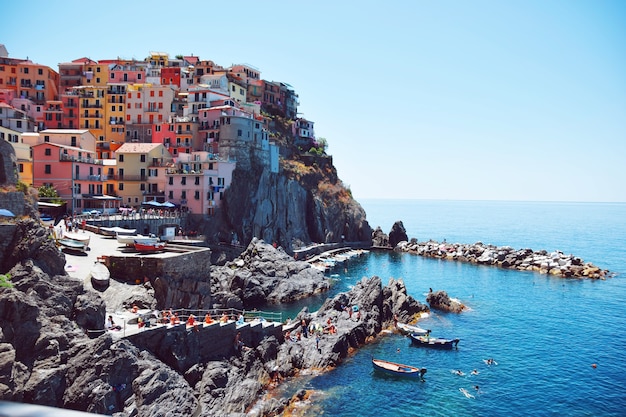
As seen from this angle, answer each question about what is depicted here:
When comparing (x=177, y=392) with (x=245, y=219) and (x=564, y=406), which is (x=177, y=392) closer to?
(x=564, y=406)

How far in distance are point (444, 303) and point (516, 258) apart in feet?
137

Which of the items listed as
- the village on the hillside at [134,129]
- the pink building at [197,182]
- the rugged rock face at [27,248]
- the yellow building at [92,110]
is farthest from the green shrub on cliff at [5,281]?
the yellow building at [92,110]

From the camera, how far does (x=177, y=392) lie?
2520 centimetres

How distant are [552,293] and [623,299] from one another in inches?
346

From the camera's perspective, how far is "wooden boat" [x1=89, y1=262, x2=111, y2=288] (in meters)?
32.1

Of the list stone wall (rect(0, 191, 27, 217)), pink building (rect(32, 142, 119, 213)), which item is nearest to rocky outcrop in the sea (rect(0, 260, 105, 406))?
stone wall (rect(0, 191, 27, 217))

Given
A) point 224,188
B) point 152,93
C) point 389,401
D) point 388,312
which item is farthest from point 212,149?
point 389,401

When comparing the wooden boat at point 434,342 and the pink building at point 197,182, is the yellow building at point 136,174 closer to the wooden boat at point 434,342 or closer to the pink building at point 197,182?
→ the pink building at point 197,182

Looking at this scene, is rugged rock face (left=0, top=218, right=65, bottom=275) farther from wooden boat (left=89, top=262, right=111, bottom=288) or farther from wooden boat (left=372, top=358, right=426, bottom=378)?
wooden boat (left=372, top=358, right=426, bottom=378)

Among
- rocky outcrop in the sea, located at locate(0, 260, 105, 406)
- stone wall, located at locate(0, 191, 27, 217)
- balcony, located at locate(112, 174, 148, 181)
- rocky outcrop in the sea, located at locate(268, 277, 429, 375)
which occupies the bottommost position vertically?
rocky outcrop in the sea, located at locate(268, 277, 429, 375)

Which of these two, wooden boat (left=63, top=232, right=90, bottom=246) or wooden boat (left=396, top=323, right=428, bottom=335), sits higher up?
wooden boat (left=63, top=232, right=90, bottom=246)

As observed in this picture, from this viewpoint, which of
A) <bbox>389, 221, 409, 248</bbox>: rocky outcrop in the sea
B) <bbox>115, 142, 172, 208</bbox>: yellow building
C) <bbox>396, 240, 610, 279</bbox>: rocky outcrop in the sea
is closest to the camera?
<bbox>115, 142, 172, 208</bbox>: yellow building

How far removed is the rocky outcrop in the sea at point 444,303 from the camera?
188 ft

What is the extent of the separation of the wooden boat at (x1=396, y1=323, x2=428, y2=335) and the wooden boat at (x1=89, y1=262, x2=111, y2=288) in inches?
1110
